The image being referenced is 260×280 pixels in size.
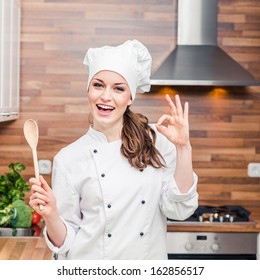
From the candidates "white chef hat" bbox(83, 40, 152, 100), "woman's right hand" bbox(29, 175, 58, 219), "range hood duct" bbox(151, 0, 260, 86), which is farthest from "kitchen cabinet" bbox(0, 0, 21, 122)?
"woman's right hand" bbox(29, 175, 58, 219)

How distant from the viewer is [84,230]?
145cm

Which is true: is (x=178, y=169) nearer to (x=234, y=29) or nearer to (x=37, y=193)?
(x=37, y=193)

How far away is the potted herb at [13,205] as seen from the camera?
2584mm

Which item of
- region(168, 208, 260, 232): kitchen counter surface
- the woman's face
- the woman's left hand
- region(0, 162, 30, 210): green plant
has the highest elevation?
the woman's face

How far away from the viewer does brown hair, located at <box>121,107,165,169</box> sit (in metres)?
1.46

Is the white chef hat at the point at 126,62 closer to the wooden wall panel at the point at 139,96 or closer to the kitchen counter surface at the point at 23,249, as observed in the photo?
the kitchen counter surface at the point at 23,249

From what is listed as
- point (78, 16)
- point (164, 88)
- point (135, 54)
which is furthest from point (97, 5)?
point (135, 54)

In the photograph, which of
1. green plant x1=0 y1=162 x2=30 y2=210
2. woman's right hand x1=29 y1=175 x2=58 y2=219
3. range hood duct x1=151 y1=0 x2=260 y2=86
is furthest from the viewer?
range hood duct x1=151 y1=0 x2=260 y2=86

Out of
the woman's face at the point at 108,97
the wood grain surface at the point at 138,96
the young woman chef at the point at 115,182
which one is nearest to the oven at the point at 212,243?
the wood grain surface at the point at 138,96

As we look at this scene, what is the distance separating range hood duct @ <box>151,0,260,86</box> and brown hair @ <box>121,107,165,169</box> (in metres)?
1.46

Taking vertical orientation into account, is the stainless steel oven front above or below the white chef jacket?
below

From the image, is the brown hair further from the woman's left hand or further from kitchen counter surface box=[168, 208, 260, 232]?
kitchen counter surface box=[168, 208, 260, 232]

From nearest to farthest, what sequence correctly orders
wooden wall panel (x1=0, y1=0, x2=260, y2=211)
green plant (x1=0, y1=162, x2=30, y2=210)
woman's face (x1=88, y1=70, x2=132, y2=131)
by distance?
woman's face (x1=88, y1=70, x2=132, y2=131), green plant (x1=0, y1=162, x2=30, y2=210), wooden wall panel (x1=0, y1=0, x2=260, y2=211)
